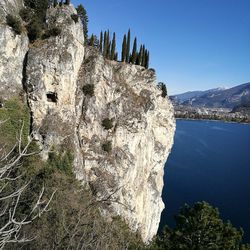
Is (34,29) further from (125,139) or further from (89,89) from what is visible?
(125,139)

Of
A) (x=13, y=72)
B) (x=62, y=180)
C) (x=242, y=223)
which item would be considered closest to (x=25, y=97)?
(x=13, y=72)

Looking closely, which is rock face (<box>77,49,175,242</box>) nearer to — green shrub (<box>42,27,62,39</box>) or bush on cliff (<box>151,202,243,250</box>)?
green shrub (<box>42,27,62,39</box>)

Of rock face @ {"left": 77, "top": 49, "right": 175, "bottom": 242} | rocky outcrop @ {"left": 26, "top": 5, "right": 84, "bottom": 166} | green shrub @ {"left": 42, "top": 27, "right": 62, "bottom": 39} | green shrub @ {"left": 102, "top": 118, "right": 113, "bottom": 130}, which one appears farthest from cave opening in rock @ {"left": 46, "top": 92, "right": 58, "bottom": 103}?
green shrub @ {"left": 102, "top": 118, "right": 113, "bottom": 130}

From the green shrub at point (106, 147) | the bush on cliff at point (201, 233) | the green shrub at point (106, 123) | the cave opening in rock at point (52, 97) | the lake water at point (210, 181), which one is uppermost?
the cave opening in rock at point (52, 97)

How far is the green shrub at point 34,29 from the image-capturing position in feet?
103

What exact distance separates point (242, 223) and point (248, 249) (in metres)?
39.7

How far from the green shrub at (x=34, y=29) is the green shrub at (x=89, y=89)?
742cm

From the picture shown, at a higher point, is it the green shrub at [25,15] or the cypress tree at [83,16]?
the cypress tree at [83,16]

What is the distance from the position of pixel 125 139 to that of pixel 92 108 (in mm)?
6050

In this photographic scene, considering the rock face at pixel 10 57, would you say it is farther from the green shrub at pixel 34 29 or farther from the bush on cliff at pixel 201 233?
the bush on cliff at pixel 201 233

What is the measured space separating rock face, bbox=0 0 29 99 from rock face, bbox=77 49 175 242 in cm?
710

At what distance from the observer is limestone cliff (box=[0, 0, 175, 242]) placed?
2992cm

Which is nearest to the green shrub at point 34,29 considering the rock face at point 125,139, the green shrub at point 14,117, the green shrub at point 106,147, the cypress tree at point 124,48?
the rock face at point 125,139

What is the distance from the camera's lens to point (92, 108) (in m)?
34.0
